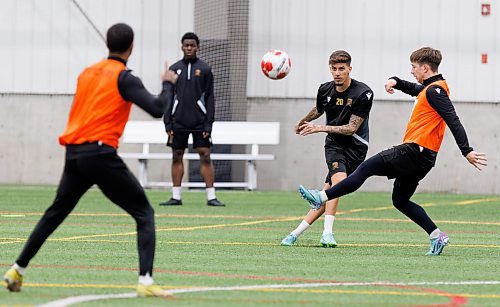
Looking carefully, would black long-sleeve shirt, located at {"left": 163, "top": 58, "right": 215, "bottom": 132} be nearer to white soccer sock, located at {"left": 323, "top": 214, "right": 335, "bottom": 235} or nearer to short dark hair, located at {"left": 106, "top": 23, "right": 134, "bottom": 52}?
white soccer sock, located at {"left": 323, "top": 214, "right": 335, "bottom": 235}

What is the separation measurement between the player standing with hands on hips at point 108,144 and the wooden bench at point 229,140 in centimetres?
1739

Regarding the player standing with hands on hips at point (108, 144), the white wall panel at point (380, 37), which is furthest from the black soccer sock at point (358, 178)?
the white wall panel at point (380, 37)

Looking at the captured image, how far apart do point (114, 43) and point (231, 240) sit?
5285 mm

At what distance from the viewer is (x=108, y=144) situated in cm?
824

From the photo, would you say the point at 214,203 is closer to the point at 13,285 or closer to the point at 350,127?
the point at 350,127

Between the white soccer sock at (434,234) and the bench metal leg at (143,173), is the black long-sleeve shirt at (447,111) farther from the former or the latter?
the bench metal leg at (143,173)

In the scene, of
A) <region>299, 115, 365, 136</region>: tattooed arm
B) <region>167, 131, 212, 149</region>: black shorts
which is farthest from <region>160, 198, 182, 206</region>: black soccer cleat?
<region>299, 115, 365, 136</region>: tattooed arm

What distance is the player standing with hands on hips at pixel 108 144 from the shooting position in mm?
8172

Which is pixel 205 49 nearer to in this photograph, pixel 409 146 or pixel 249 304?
pixel 409 146

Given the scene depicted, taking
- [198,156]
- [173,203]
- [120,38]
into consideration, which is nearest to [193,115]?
[173,203]

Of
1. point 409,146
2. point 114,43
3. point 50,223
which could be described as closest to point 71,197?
point 50,223

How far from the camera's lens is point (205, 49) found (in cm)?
Answer: 2638

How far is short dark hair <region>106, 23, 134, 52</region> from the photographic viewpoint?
8.31 m

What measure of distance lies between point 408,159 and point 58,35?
16.9m
